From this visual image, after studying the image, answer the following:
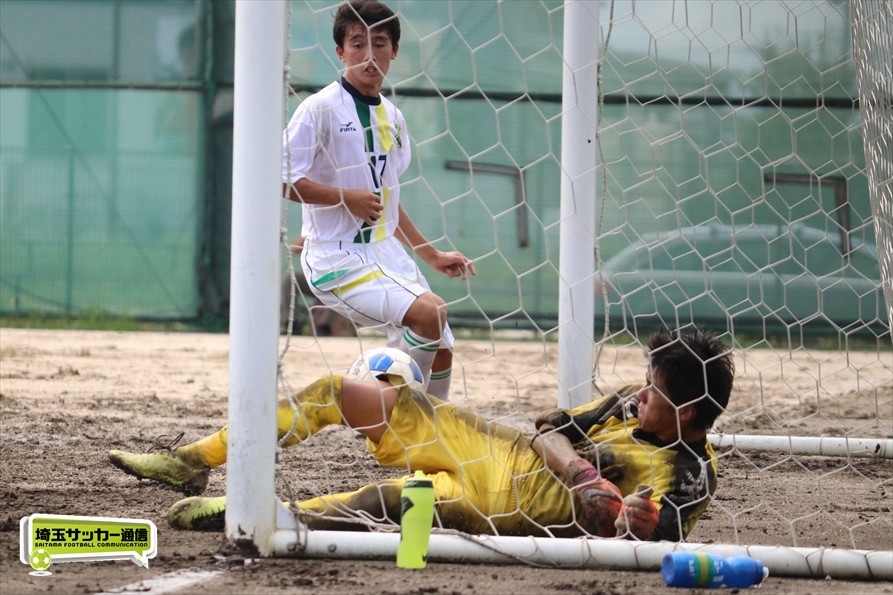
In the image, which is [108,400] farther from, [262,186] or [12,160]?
[12,160]

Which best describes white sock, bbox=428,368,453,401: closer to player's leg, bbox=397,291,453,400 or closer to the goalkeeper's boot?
player's leg, bbox=397,291,453,400

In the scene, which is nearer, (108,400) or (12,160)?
(108,400)

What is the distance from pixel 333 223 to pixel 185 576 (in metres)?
1.40

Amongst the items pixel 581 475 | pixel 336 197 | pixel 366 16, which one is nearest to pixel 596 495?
pixel 581 475

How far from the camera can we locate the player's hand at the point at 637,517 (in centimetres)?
246

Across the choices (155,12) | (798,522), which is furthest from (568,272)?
(155,12)

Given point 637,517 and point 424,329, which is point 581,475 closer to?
point 637,517

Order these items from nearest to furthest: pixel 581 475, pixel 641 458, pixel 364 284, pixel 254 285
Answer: pixel 254 285
pixel 581 475
pixel 641 458
pixel 364 284

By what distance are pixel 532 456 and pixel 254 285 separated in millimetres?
898

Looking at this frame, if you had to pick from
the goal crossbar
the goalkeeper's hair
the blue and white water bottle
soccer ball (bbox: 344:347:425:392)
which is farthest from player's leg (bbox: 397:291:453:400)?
the blue and white water bottle

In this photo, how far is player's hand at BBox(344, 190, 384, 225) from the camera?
3.06 m

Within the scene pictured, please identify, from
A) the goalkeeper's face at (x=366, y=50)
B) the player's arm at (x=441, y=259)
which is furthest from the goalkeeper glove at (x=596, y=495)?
the goalkeeper's face at (x=366, y=50)

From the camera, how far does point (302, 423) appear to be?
2617 millimetres

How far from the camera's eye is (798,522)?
3146mm
